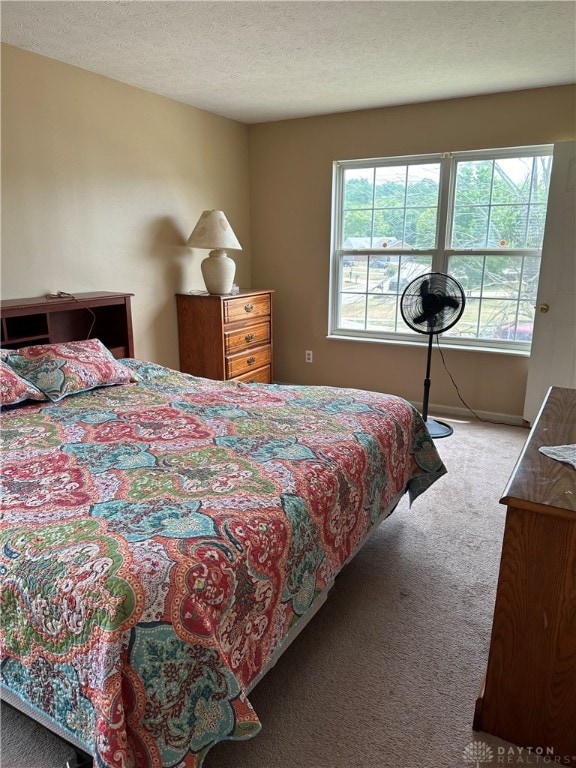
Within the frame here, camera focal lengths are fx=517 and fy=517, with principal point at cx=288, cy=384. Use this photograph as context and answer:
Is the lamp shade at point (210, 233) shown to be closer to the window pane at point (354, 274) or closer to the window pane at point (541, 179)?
the window pane at point (354, 274)

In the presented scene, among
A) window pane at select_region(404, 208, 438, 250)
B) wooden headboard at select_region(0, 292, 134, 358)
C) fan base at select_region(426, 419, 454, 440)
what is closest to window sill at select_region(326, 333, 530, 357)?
fan base at select_region(426, 419, 454, 440)

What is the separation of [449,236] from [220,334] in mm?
1921

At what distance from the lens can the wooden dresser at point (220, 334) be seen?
3.91m

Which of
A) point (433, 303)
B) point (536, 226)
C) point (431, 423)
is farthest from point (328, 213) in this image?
point (431, 423)

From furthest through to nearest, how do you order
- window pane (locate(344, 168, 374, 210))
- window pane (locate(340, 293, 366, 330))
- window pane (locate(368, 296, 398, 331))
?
1. window pane (locate(340, 293, 366, 330))
2. window pane (locate(368, 296, 398, 331))
3. window pane (locate(344, 168, 374, 210))

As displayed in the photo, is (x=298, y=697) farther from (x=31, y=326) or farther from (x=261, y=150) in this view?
(x=261, y=150)

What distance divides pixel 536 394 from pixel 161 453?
300cm

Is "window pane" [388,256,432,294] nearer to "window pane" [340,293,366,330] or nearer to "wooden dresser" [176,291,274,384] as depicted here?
"window pane" [340,293,366,330]

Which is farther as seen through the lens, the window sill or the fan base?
the window sill

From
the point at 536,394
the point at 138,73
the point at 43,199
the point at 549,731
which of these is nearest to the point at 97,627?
the point at 549,731

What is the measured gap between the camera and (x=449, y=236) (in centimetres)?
400

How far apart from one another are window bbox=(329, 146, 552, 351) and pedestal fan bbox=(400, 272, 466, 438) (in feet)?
1.94

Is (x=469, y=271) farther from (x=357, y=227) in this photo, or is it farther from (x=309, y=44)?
(x=309, y=44)

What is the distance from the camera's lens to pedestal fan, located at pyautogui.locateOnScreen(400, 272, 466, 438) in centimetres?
350
